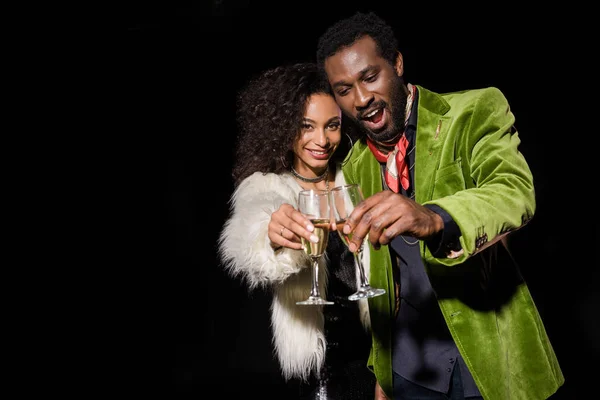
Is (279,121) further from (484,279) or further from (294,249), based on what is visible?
(484,279)

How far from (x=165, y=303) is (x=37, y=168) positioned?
4.68 feet

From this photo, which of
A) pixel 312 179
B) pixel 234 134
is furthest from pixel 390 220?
pixel 234 134

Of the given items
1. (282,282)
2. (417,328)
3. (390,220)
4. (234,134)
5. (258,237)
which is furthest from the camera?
(234,134)

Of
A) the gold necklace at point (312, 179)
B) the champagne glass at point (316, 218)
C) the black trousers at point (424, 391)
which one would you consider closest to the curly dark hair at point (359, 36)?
the gold necklace at point (312, 179)

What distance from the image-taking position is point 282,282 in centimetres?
201

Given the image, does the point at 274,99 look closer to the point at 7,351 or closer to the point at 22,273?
the point at 22,273

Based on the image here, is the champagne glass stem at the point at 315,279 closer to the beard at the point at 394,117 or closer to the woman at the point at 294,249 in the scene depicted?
the woman at the point at 294,249

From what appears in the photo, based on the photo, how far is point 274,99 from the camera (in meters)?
2.53

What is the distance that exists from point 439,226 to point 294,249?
581 mm

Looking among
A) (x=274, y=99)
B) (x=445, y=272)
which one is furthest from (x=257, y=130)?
(x=445, y=272)

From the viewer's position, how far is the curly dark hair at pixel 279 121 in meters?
2.40

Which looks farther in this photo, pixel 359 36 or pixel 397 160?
pixel 359 36

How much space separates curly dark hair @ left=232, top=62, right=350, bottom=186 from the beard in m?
0.62

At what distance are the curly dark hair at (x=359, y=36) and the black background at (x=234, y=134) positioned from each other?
1343 mm
